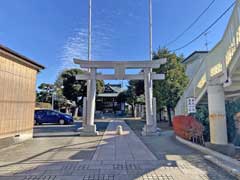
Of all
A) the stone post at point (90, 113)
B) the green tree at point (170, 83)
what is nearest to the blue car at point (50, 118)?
the stone post at point (90, 113)

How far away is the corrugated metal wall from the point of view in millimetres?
6742

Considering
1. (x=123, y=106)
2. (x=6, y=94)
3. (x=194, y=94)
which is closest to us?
(x=6, y=94)

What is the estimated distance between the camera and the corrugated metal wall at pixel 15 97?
265 inches

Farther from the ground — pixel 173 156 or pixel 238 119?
pixel 238 119

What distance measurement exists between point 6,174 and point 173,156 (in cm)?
430

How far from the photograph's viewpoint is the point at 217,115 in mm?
5852

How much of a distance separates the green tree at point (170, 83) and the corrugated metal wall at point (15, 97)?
8.32 metres

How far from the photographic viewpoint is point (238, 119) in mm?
5996

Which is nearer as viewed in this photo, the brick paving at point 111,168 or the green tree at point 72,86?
the brick paving at point 111,168

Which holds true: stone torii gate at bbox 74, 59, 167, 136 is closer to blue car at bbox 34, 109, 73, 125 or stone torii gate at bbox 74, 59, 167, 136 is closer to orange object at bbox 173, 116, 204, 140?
orange object at bbox 173, 116, 204, 140

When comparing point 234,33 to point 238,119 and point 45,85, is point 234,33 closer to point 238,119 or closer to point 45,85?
point 238,119

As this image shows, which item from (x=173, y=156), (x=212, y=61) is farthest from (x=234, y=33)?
(x=173, y=156)

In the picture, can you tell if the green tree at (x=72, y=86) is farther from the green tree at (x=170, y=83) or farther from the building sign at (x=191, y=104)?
the building sign at (x=191, y=104)

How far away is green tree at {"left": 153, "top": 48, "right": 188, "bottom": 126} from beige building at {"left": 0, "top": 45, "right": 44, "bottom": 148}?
26.8 feet
